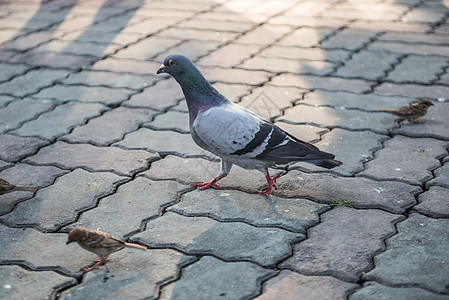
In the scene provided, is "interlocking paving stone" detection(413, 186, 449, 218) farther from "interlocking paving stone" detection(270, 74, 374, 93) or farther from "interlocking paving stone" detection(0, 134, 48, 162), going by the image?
"interlocking paving stone" detection(0, 134, 48, 162)

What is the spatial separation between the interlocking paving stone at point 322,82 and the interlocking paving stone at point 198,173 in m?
1.78

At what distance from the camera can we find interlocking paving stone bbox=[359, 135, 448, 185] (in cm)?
422

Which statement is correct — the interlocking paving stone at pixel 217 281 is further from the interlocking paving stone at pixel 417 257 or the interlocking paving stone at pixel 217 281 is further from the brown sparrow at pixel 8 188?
the brown sparrow at pixel 8 188

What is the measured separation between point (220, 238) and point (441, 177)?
171 centimetres

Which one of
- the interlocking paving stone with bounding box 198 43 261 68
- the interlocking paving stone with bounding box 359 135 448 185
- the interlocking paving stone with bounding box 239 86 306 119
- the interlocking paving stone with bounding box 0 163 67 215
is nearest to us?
Answer: the interlocking paving stone with bounding box 0 163 67 215

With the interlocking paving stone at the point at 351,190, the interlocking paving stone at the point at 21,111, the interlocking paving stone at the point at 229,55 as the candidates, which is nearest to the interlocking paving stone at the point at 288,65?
the interlocking paving stone at the point at 229,55

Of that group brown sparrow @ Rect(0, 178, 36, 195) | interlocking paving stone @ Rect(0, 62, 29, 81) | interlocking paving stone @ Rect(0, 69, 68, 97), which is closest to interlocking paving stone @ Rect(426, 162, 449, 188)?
brown sparrow @ Rect(0, 178, 36, 195)

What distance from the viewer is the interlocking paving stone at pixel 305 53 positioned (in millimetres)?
6707

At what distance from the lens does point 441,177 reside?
164 inches

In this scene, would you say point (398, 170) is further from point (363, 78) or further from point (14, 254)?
point (14, 254)

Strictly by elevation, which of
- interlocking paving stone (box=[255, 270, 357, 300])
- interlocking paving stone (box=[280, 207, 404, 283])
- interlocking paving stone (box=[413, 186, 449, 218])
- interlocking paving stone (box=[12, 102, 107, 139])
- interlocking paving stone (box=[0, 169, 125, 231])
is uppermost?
interlocking paving stone (box=[12, 102, 107, 139])

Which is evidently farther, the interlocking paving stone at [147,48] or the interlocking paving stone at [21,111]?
the interlocking paving stone at [147,48]

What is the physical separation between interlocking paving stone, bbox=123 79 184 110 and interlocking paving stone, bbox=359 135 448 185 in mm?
2089

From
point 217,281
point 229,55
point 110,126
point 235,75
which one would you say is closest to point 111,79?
point 110,126
